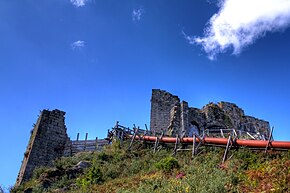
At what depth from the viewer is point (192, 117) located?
1366 inches

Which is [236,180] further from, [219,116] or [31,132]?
[219,116]

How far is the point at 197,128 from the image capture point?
3516 cm

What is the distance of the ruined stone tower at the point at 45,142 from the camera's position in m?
23.5

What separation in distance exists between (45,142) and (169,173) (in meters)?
13.9

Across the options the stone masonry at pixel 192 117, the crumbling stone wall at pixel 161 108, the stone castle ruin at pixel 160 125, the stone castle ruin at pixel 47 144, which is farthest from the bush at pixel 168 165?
the crumbling stone wall at pixel 161 108

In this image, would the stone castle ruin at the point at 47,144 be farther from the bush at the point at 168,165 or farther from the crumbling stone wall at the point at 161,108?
the bush at the point at 168,165

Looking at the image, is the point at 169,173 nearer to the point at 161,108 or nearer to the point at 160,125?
the point at 160,125

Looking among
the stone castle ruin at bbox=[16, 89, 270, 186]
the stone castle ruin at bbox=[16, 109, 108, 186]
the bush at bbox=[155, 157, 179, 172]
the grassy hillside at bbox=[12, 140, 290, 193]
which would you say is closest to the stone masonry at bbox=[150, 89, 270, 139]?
the stone castle ruin at bbox=[16, 89, 270, 186]

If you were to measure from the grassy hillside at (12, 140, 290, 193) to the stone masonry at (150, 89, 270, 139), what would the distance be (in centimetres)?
828

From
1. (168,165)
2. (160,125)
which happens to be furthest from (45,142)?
(168,165)

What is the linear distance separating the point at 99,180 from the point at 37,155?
31.2 ft

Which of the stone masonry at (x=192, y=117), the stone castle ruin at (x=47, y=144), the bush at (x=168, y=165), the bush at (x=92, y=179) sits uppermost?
the stone masonry at (x=192, y=117)

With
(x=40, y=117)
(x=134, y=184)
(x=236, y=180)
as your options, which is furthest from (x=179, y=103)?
(x=236, y=180)

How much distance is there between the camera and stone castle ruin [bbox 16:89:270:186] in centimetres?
2444
